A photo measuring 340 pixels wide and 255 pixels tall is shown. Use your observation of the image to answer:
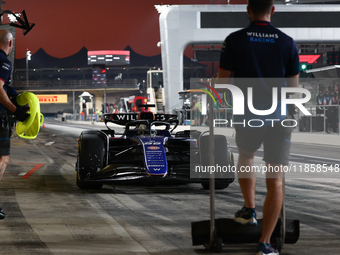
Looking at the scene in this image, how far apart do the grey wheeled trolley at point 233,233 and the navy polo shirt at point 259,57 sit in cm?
77

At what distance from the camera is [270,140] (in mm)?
3406

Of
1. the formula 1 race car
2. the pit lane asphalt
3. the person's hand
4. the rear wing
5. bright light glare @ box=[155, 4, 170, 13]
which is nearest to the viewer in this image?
the pit lane asphalt

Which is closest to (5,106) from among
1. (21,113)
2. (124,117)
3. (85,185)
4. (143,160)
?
(21,113)

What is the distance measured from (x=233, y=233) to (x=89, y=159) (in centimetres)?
369

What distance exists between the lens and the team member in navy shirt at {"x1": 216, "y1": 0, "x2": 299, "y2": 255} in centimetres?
334

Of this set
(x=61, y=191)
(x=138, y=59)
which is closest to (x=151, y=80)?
(x=61, y=191)

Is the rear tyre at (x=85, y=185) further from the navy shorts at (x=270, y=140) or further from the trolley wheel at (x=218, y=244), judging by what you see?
the navy shorts at (x=270, y=140)

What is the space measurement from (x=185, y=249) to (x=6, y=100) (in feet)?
8.22

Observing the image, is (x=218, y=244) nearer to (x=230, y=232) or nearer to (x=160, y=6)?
(x=230, y=232)

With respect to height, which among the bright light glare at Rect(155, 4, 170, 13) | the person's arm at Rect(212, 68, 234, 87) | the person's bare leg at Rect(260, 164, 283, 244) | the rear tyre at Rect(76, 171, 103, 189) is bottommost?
the rear tyre at Rect(76, 171, 103, 189)

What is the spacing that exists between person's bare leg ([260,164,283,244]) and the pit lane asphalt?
39cm

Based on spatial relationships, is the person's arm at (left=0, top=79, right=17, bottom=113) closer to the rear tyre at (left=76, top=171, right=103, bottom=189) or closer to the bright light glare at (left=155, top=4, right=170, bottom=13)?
the rear tyre at (left=76, top=171, right=103, bottom=189)

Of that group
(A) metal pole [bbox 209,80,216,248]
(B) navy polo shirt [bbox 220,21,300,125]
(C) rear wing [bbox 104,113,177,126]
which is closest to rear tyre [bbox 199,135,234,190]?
(C) rear wing [bbox 104,113,177,126]

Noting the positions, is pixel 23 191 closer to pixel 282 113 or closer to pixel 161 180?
pixel 161 180
